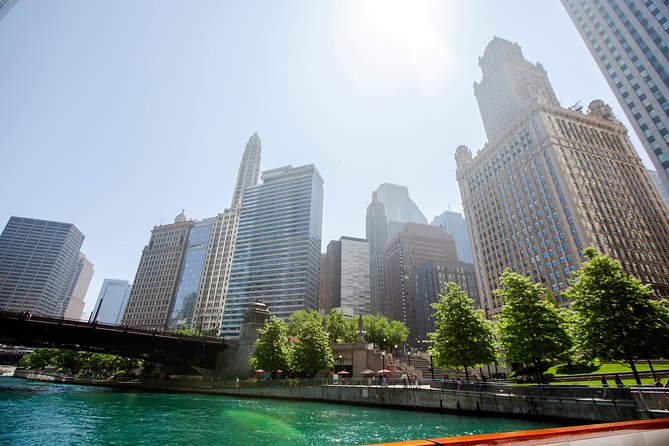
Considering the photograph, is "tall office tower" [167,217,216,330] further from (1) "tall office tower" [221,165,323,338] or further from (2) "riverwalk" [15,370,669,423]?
(2) "riverwalk" [15,370,669,423]

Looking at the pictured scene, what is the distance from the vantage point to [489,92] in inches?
5694

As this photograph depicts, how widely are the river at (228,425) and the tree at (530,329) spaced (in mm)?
8403

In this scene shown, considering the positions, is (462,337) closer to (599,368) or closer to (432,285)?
(599,368)

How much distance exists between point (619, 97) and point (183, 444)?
108854mm

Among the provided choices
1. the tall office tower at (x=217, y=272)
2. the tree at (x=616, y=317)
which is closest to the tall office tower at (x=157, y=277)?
the tall office tower at (x=217, y=272)

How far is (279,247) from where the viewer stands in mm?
162500

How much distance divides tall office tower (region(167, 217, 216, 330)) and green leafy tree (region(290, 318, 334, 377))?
362ft

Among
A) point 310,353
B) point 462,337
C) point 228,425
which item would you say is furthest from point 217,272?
point 462,337

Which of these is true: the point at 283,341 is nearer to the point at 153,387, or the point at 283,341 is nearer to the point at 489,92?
the point at 153,387

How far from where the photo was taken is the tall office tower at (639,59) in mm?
70481

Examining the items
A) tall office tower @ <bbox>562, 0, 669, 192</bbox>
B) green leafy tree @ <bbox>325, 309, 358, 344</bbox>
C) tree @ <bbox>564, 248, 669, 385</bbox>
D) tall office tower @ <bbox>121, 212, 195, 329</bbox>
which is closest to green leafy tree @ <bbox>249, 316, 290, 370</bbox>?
green leafy tree @ <bbox>325, 309, 358, 344</bbox>

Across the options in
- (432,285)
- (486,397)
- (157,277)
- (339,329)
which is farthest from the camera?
(157,277)

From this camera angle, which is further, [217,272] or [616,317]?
[217,272]

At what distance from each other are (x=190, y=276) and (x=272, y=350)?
127 m
